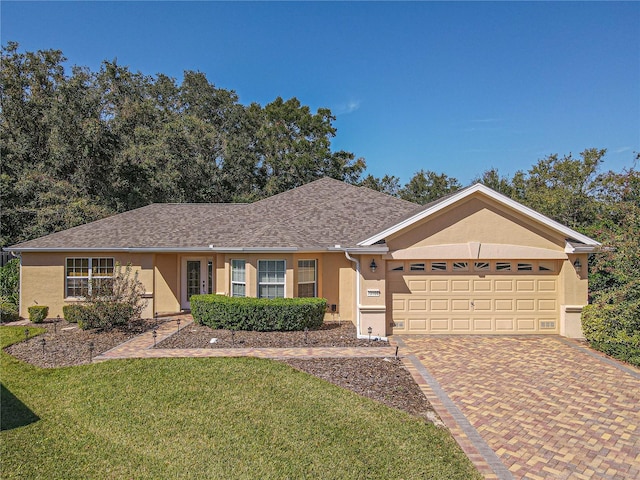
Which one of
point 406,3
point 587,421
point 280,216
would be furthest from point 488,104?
point 587,421

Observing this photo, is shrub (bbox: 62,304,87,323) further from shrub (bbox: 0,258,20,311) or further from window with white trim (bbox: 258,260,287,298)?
window with white trim (bbox: 258,260,287,298)

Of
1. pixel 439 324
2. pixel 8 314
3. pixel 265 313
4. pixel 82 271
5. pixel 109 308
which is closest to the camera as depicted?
pixel 439 324

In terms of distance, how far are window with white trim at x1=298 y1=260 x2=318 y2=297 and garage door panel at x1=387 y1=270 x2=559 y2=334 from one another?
323 centimetres

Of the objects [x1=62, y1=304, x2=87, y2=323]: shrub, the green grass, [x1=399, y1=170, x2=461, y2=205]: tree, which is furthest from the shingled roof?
[x1=399, y1=170, x2=461, y2=205]: tree

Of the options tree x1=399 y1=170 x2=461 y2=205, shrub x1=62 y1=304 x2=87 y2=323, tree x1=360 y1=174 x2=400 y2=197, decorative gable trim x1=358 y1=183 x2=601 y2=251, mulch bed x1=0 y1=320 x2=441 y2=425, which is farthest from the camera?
tree x1=399 y1=170 x2=461 y2=205

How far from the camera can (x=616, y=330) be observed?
401 inches

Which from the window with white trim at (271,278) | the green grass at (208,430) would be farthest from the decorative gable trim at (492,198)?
the green grass at (208,430)

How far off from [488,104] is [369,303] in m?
11.9

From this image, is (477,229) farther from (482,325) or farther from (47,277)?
(47,277)

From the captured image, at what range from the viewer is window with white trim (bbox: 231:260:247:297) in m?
14.0

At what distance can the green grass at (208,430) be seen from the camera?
16.1 feet

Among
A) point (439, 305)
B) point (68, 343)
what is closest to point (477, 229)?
point (439, 305)

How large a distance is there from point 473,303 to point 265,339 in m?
6.99

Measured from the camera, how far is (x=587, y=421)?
6.26 metres
